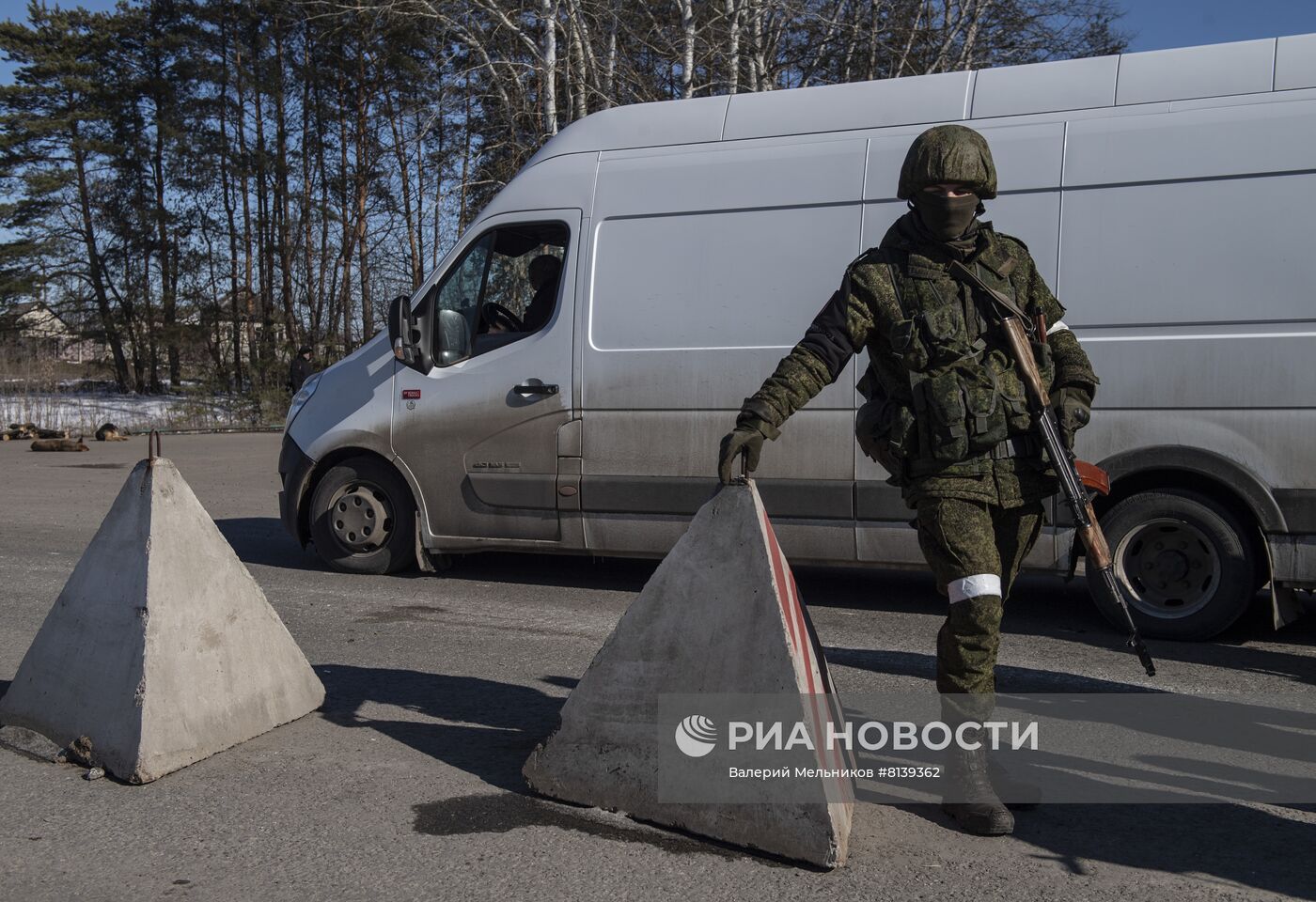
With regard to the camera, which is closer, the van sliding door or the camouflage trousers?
the camouflage trousers

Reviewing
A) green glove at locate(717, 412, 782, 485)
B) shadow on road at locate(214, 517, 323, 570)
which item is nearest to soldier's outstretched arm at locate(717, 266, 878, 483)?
green glove at locate(717, 412, 782, 485)

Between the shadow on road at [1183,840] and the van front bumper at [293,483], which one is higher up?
the van front bumper at [293,483]

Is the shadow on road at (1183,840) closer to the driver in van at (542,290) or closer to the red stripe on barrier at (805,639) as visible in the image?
the red stripe on barrier at (805,639)

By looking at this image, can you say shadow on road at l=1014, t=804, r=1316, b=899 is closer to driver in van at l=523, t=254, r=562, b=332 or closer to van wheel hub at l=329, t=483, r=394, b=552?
driver in van at l=523, t=254, r=562, b=332

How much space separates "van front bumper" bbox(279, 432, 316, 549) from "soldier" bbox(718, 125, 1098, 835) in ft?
16.7

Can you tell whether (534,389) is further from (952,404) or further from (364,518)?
(952,404)

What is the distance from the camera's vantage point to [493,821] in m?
3.44

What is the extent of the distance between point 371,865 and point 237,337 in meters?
37.0

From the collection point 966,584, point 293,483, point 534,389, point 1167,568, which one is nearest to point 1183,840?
point 966,584

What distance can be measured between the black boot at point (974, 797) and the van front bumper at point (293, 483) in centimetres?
539

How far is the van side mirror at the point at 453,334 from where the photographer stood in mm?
7348

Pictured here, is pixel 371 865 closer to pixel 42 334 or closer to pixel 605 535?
pixel 605 535

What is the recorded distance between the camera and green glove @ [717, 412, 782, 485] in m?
3.30

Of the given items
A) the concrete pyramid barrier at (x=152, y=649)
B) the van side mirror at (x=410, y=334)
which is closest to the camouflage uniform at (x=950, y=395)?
the concrete pyramid barrier at (x=152, y=649)
